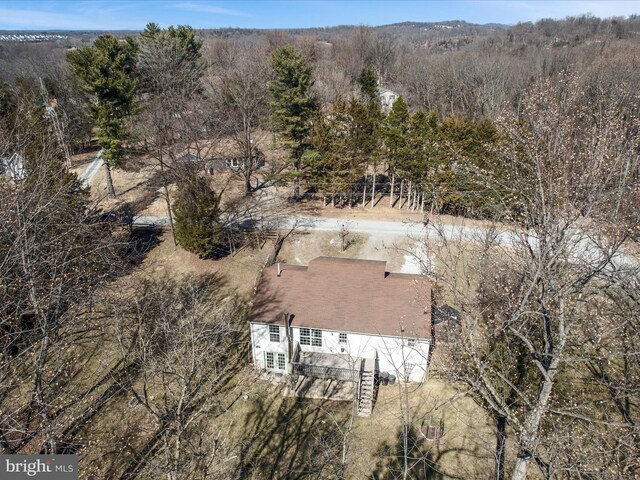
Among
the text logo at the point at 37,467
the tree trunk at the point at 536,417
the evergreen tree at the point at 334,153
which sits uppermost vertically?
the evergreen tree at the point at 334,153

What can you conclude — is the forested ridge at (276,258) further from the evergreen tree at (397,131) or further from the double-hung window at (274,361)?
the double-hung window at (274,361)

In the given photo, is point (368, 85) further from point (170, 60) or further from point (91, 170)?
point (91, 170)

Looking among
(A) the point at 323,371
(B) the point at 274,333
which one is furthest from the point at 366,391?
(B) the point at 274,333

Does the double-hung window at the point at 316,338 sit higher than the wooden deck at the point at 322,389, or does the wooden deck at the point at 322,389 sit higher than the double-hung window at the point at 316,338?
the double-hung window at the point at 316,338

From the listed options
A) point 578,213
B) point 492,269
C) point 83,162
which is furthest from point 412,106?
point 578,213

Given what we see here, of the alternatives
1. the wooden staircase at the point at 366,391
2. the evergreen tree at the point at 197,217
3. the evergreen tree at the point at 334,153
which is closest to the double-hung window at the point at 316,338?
the wooden staircase at the point at 366,391

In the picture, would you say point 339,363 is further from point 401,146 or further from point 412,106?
point 412,106
